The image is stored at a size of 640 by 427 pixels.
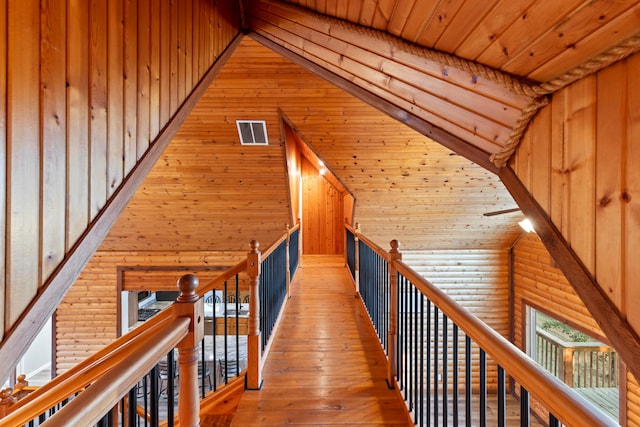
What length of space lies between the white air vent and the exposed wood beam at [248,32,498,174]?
152 centimetres

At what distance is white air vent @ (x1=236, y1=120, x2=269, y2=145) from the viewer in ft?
14.0

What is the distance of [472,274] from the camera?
20.5ft

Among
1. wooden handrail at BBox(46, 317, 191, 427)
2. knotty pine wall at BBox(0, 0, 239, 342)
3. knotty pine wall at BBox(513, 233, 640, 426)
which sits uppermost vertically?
knotty pine wall at BBox(0, 0, 239, 342)

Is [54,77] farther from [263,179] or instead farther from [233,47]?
[263,179]

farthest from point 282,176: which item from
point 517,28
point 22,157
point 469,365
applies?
point 469,365

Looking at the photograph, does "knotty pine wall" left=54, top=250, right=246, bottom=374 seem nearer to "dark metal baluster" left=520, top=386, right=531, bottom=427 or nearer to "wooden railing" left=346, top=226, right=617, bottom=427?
"wooden railing" left=346, top=226, right=617, bottom=427

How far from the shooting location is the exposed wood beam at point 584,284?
935 millimetres

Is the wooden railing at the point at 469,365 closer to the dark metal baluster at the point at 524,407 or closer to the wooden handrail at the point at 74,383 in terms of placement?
the dark metal baluster at the point at 524,407

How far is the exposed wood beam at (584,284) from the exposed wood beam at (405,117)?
0.72 ft

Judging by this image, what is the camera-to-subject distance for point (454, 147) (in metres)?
1.77

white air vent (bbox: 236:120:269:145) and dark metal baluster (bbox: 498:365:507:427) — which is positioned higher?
white air vent (bbox: 236:120:269:145)

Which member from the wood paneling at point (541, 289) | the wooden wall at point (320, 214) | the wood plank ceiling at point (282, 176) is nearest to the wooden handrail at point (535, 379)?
the wood plank ceiling at point (282, 176)

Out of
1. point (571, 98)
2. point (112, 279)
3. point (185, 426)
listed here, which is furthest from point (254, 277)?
point (112, 279)

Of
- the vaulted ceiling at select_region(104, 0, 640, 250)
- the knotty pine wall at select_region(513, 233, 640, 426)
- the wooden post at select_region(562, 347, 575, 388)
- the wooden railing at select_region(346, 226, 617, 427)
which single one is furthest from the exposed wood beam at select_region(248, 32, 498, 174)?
the wooden post at select_region(562, 347, 575, 388)
